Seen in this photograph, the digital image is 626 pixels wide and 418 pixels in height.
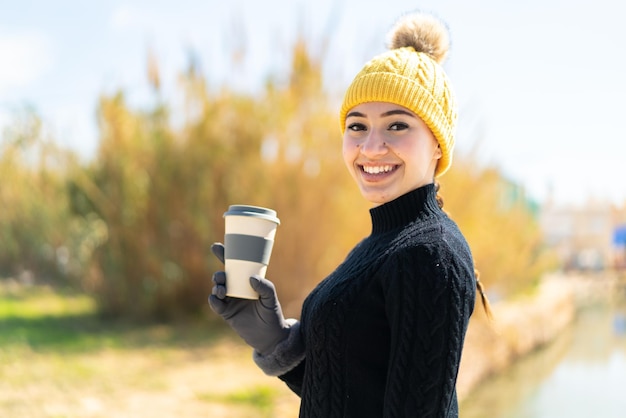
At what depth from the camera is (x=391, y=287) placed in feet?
3.53

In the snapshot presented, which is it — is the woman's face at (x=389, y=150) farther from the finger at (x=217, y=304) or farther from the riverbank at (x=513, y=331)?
the riverbank at (x=513, y=331)

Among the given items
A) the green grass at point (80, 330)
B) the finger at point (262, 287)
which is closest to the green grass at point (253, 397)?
the green grass at point (80, 330)

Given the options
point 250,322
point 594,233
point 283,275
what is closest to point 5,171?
point 283,275

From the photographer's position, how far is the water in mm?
6016

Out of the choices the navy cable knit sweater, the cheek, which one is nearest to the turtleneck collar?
the navy cable knit sweater

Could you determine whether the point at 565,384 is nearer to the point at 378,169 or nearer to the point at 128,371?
the point at 128,371

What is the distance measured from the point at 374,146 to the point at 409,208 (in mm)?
135

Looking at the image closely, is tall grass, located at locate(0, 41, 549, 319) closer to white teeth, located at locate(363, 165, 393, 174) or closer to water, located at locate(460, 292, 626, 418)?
water, located at locate(460, 292, 626, 418)

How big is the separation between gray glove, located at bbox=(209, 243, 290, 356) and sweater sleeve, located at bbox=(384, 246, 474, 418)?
32 centimetres

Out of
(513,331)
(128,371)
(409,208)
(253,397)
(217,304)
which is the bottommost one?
(217,304)

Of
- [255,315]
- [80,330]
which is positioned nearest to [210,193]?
[80,330]

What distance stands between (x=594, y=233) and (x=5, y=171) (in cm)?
1520

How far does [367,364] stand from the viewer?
1.13 m

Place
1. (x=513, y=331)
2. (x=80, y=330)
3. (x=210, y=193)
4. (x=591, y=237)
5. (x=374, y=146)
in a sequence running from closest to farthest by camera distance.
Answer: (x=374, y=146)
(x=210, y=193)
(x=80, y=330)
(x=513, y=331)
(x=591, y=237)
